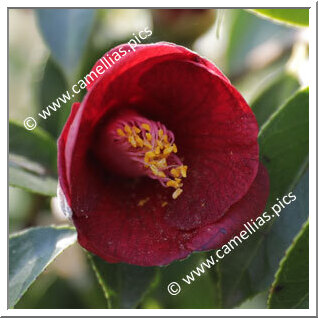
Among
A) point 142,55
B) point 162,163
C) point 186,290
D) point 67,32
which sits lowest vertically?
point 186,290

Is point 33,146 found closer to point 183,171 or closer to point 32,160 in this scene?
point 32,160

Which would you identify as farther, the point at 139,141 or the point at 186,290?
the point at 186,290

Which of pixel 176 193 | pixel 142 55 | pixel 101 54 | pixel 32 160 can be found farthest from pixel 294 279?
pixel 101 54

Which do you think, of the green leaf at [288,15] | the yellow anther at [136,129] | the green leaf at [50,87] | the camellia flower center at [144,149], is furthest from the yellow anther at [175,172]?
the green leaf at [50,87]

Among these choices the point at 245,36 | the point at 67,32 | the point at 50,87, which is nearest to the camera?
the point at 67,32

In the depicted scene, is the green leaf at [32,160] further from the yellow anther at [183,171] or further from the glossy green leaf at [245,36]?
the glossy green leaf at [245,36]

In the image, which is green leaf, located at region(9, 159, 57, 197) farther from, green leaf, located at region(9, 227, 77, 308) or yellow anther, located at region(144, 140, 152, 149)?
yellow anther, located at region(144, 140, 152, 149)

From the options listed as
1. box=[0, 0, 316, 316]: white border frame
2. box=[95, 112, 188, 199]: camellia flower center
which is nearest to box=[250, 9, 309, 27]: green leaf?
box=[0, 0, 316, 316]: white border frame
